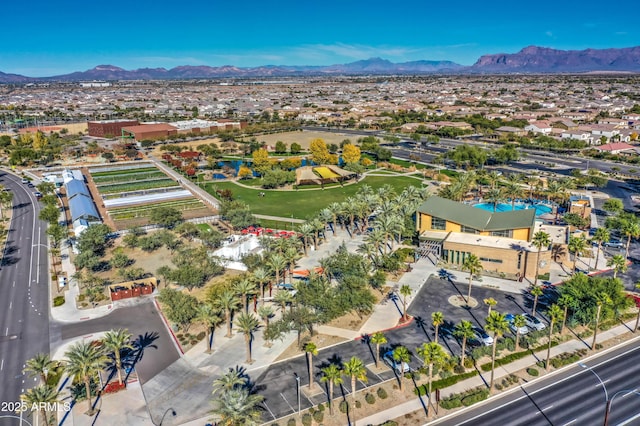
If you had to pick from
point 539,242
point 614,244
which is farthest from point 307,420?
point 614,244

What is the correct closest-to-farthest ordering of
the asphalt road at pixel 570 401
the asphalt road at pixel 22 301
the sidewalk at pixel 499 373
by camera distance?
the asphalt road at pixel 570 401
the sidewalk at pixel 499 373
the asphalt road at pixel 22 301

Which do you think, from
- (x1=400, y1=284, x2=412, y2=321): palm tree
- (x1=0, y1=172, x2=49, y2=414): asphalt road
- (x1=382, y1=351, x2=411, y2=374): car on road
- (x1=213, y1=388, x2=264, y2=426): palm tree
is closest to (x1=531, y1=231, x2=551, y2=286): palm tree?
(x1=400, y1=284, x2=412, y2=321): palm tree

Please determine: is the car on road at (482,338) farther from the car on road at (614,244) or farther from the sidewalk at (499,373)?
the car on road at (614,244)

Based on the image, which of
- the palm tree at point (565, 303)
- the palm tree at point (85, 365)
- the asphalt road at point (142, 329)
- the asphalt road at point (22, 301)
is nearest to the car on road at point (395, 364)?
the palm tree at point (565, 303)

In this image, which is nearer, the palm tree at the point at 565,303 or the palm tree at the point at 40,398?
the palm tree at the point at 40,398

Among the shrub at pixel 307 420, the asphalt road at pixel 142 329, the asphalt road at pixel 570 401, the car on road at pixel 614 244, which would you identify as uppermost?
the asphalt road at pixel 142 329

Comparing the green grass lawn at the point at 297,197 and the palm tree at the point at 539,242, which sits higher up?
the palm tree at the point at 539,242
